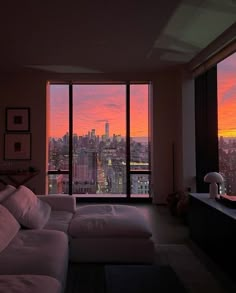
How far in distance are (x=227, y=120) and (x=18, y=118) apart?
4.07 m

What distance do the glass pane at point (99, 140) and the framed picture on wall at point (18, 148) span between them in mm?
986

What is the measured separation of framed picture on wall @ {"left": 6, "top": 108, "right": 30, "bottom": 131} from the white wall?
86 millimetres

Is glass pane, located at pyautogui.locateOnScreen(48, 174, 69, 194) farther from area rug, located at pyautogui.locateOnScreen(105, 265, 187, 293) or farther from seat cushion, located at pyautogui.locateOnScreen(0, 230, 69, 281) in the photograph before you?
area rug, located at pyautogui.locateOnScreen(105, 265, 187, 293)

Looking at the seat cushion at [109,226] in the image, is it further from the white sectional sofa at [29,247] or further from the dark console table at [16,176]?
the dark console table at [16,176]

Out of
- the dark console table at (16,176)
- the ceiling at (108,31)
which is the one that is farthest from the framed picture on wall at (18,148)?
the ceiling at (108,31)

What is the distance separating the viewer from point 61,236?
8.45ft

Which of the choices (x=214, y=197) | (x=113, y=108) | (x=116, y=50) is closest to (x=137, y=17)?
(x=116, y=50)

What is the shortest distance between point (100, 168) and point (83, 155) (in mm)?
472

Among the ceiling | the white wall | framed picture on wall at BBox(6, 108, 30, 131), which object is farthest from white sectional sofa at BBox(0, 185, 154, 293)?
framed picture on wall at BBox(6, 108, 30, 131)

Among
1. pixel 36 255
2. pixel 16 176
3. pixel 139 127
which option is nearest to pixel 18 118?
pixel 16 176

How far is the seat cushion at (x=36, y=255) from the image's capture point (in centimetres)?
188

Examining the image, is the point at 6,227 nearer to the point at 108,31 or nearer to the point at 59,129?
the point at 108,31

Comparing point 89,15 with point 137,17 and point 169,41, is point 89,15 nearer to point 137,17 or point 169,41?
point 137,17

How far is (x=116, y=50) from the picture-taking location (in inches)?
184
